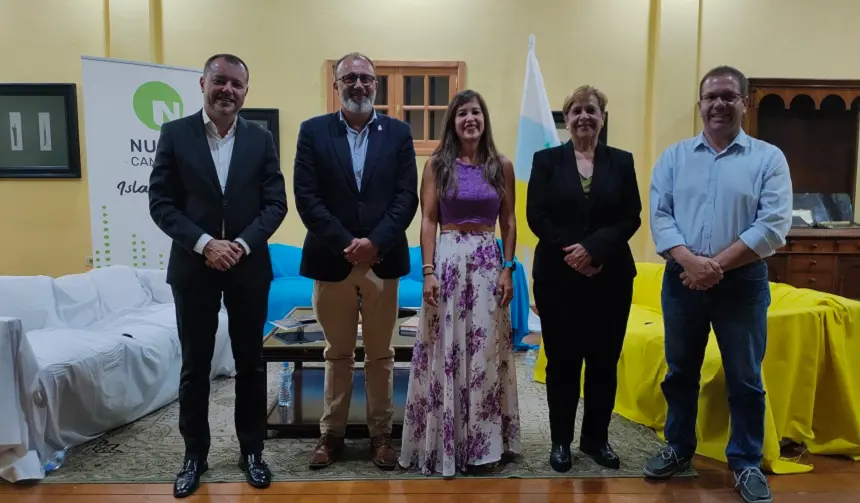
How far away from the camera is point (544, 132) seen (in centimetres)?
457

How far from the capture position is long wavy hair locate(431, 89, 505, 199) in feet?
7.34

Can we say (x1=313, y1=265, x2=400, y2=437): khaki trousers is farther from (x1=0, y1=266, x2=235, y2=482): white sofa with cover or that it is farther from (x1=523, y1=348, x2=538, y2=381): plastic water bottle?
(x1=523, y1=348, x2=538, y2=381): plastic water bottle

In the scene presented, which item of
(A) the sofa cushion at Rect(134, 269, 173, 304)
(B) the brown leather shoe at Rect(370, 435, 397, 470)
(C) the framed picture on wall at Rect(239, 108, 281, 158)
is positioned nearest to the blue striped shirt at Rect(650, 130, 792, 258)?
(B) the brown leather shoe at Rect(370, 435, 397, 470)

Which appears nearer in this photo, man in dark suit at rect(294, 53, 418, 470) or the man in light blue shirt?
the man in light blue shirt

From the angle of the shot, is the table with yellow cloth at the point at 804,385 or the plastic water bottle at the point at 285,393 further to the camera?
the plastic water bottle at the point at 285,393

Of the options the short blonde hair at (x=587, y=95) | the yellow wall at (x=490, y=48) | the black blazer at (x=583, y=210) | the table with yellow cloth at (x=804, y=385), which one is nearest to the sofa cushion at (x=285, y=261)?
the yellow wall at (x=490, y=48)

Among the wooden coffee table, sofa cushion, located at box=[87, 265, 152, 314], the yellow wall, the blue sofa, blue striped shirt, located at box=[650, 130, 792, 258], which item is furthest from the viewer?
the yellow wall

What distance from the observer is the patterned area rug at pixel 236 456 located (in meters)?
2.29

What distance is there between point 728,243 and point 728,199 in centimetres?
15

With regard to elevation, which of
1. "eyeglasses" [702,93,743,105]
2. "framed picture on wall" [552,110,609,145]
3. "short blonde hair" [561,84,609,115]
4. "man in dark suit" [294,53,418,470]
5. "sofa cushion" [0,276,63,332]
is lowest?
"sofa cushion" [0,276,63,332]

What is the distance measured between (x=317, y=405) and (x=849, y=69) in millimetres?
5172

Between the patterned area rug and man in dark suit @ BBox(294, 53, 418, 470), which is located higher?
man in dark suit @ BBox(294, 53, 418, 470)

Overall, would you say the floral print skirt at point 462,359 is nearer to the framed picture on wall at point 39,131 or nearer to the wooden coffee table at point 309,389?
the wooden coffee table at point 309,389

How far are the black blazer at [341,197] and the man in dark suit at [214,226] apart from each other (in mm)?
126
